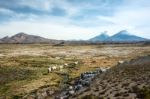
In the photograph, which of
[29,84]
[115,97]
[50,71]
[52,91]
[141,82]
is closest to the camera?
[115,97]

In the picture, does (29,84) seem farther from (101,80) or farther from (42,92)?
(101,80)

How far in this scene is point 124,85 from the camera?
136 ft

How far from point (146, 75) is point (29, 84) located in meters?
39.6

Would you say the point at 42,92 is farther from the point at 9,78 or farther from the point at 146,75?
the point at 9,78

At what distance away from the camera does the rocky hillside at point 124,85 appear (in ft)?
121

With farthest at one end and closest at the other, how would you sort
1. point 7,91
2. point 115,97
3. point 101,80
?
1. point 7,91
2. point 101,80
3. point 115,97

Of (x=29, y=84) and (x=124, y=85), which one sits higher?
(x=124, y=85)

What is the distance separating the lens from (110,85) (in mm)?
43750

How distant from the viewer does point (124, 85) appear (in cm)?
4134

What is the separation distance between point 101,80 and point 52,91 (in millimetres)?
14726

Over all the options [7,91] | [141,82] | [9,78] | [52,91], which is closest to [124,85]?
[141,82]

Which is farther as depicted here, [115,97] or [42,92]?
[42,92]

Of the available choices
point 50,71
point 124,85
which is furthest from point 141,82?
point 50,71

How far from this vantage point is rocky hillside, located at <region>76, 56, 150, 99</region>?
36938 millimetres
